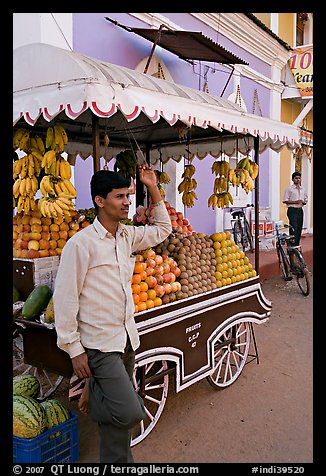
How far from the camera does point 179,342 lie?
3.40 meters

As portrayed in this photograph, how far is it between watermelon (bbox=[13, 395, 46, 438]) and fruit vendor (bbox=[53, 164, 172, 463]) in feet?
1.51

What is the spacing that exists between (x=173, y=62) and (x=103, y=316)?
7.13m

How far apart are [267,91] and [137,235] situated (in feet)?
36.4

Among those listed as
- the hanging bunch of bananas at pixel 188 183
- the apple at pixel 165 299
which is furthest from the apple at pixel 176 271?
the hanging bunch of bananas at pixel 188 183

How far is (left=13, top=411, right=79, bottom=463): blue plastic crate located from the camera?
2.57m

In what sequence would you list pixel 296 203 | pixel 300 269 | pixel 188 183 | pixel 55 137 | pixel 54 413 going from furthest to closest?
1. pixel 296 203
2. pixel 300 269
3. pixel 188 183
4. pixel 55 137
5. pixel 54 413

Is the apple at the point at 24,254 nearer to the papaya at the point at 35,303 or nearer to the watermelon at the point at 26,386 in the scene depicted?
the papaya at the point at 35,303

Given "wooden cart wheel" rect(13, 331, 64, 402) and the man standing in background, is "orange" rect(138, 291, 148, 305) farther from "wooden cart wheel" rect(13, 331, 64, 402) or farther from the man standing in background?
the man standing in background

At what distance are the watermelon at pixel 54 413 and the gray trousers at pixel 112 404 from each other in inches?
21.9

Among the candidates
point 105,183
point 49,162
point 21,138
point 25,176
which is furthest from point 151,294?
point 21,138

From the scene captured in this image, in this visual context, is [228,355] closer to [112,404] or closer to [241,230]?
[112,404]

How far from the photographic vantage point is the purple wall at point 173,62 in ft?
20.8
